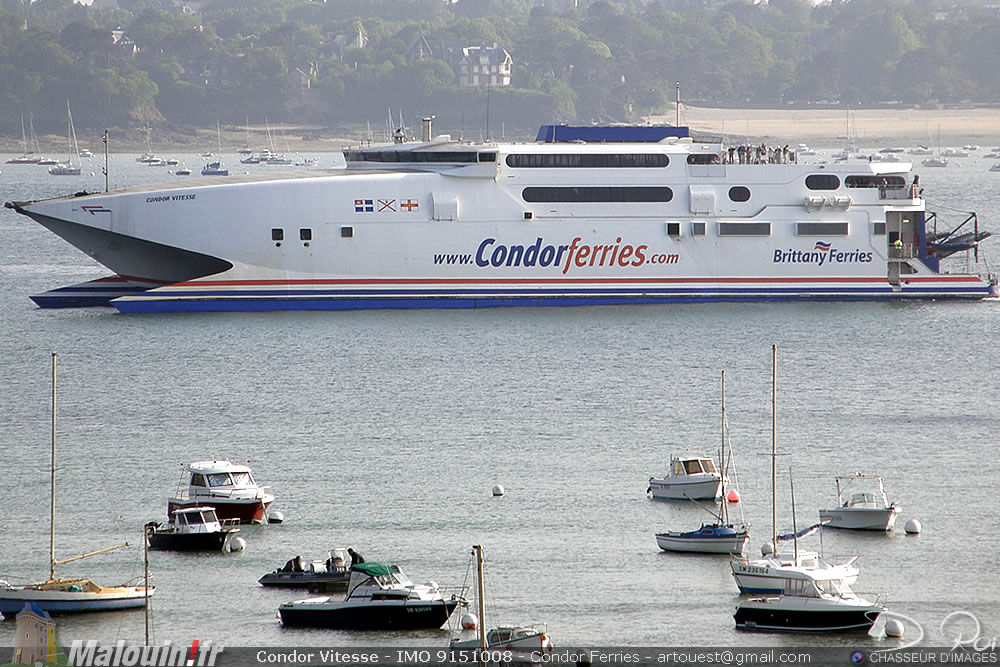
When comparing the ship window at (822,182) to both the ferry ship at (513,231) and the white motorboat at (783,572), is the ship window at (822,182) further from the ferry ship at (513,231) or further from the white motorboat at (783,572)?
the white motorboat at (783,572)

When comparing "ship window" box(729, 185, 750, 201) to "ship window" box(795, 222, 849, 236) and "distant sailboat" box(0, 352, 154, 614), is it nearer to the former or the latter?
"ship window" box(795, 222, 849, 236)

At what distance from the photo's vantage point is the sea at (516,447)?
22812mm

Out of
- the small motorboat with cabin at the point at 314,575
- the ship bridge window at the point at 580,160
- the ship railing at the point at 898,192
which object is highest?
the ship bridge window at the point at 580,160

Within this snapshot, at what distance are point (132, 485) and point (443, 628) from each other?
8842 mm

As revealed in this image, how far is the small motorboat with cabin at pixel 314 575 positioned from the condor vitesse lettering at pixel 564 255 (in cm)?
2407

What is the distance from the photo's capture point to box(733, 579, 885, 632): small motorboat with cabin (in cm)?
2147

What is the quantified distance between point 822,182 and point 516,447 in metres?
20.3

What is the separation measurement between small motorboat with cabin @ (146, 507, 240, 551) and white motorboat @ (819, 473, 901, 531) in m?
9.40

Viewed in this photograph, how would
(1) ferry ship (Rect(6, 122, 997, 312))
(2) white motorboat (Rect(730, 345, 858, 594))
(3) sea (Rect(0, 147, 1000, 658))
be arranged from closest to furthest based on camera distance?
(2) white motorboat (Rect(730, 345, 858, 594)), (3) sea (Rect(0, 147, 1000, 658)), (1) ferry ship (Rect(6, 122, 997, 312))

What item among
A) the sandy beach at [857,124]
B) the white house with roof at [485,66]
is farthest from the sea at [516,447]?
the white house with roof at [485,66]

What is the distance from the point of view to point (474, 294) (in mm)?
47094

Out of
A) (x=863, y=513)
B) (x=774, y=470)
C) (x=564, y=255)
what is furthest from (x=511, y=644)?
(x=564, y=255)

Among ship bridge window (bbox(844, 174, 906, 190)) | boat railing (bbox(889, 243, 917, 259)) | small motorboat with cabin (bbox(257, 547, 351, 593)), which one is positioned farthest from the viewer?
boat railing (bbox(889, 243, 917, 259))

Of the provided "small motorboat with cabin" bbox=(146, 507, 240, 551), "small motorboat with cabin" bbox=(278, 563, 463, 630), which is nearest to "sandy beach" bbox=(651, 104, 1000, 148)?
"small motorboat with cabin" bbox=(146, 507, 240, 551)
